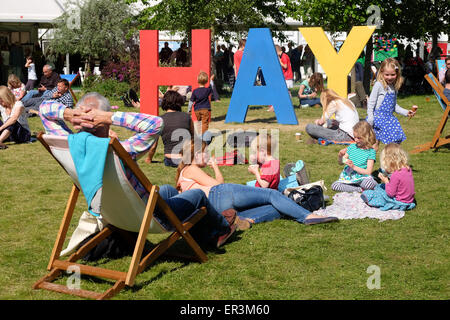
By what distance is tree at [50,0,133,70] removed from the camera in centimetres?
2338

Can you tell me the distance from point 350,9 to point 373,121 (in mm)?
11110

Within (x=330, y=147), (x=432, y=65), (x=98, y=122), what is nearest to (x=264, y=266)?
(x=98, y=122)

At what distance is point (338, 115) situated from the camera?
10.7 m

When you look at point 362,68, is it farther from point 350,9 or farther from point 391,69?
point 391,69

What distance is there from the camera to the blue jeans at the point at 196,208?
15.5ft

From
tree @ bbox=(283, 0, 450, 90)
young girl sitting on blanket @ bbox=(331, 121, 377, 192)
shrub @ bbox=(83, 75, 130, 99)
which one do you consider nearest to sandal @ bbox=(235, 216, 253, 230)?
young girl sitting on blanket @ bbox=(331, 121, 377, 192)

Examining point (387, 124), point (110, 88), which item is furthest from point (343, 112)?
point (110, 88)

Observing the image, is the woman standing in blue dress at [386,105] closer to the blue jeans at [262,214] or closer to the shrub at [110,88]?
the blue jeans at [262,214]

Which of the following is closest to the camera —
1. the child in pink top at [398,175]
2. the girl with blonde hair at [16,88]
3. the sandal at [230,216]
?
the sandal at [230,216]

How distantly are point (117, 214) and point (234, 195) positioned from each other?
1.81m

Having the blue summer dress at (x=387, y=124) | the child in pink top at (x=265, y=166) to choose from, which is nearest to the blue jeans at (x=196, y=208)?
the child in pink top at (x=265, y=166)

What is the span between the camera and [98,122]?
13.3ft

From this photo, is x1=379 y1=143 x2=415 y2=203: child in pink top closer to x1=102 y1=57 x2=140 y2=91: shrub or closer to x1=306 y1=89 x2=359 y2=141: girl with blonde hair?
x1=306 y1=89 x2=359 y2=141: girl with blonde hair

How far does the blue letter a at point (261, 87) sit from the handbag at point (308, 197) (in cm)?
704
